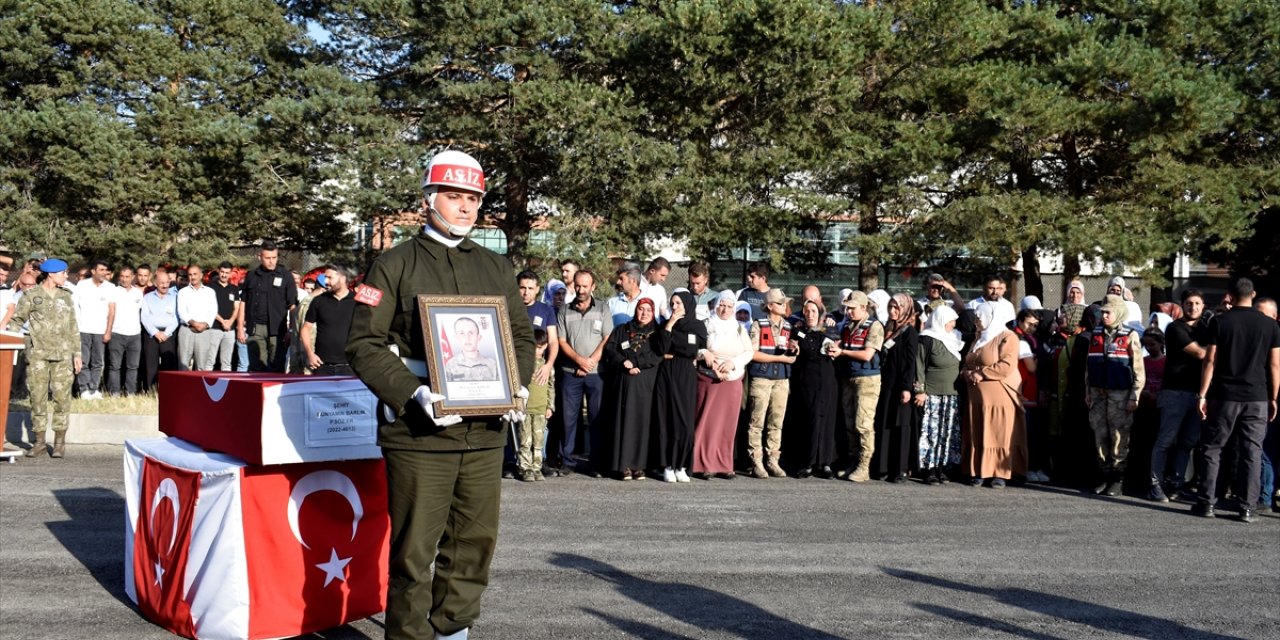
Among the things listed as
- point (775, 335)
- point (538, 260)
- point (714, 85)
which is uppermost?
point (714, 85)

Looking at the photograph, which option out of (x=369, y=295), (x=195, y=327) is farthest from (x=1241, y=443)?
(x=195, y=327)

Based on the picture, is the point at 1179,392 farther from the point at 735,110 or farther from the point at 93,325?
the point at 93,325

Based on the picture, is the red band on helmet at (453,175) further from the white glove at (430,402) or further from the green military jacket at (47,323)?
the green military jacket at (47,323)

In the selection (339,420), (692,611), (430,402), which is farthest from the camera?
(692,611)

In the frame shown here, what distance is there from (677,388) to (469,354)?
690 centimetres

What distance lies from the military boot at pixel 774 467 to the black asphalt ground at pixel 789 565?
3.32 feet

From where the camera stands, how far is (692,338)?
1148 centimetres

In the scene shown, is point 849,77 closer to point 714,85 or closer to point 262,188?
point 714,85

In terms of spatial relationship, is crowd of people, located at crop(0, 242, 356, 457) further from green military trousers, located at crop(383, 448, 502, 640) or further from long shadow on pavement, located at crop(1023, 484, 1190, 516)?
green military trousers, located at crop(383, 448, 502, 640)

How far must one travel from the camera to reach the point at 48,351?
11375mm

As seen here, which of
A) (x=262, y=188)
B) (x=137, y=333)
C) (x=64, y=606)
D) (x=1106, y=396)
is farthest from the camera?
(x=262, y=188)

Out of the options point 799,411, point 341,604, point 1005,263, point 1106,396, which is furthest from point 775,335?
point 1005,263

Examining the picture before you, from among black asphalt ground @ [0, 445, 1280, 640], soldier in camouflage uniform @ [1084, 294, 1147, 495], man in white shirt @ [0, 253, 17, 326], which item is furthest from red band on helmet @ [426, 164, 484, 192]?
man in white shirt @ [0, 253, 17, 326]

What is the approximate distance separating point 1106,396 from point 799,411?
9.78ft
